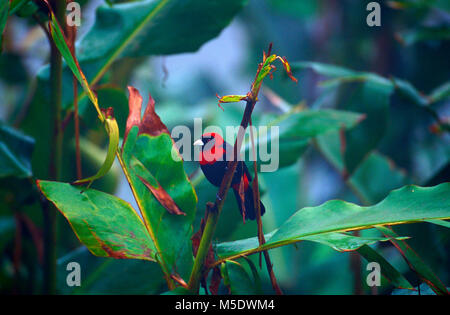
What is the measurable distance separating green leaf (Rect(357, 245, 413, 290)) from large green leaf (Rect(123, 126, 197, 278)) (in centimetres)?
18

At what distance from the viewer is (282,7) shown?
1654 mm

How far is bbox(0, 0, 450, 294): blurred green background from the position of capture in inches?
24.5

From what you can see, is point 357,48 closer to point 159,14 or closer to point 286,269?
point 286,269

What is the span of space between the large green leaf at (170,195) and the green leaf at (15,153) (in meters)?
0.23

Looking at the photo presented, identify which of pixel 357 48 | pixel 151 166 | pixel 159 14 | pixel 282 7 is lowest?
pixel 151 166

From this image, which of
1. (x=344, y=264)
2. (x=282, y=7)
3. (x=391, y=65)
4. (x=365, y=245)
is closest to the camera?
(x=365, y=245)

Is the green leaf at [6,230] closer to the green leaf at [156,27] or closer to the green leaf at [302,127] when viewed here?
the green leaf at [156,27]

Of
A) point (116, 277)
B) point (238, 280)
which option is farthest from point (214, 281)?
point (116, 277)

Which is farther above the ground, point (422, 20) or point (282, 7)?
point (282, 7)

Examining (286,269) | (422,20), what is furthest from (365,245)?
(422,20)

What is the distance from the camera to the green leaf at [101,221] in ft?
1.28

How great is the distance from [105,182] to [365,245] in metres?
0.52

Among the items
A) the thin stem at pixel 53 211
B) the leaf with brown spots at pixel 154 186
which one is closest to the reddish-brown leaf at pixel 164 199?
the leaf with brown spots at pixel 154 186

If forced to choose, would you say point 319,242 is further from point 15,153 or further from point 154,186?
point 15,153
